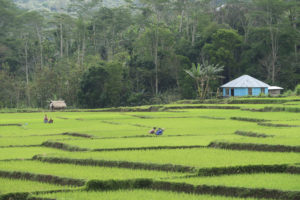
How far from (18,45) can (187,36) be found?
64.4ft

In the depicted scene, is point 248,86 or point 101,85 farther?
point 101,85

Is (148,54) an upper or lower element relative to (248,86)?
upper

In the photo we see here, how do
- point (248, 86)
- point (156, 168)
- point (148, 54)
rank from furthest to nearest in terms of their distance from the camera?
1. point (148, 54)
2. point (248, 86)
3. point (156, 168)

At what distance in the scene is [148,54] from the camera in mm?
54375

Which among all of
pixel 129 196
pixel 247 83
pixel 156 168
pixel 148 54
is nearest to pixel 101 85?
pixel 148 54

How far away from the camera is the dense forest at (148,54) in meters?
49.3

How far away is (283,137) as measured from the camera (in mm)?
15625

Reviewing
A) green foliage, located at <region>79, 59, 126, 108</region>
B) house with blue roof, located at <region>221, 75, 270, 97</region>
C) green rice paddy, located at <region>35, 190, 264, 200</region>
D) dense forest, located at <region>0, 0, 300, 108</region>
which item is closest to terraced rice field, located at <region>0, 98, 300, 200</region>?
green rice paddy, located at <region>35, 190, 264, 200</region>

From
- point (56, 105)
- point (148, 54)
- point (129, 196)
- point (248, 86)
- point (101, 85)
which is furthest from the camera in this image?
point (148, 54)

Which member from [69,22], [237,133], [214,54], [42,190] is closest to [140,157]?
[42,190]

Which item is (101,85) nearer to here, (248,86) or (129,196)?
(248,86)

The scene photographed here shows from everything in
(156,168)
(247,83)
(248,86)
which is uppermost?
(247,83)

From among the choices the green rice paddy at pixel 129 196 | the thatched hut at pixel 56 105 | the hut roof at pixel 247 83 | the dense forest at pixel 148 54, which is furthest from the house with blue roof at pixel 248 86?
the green rice paddy at pixel 129 196

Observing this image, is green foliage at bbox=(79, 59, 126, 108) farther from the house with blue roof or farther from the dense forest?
the house with blue roof
